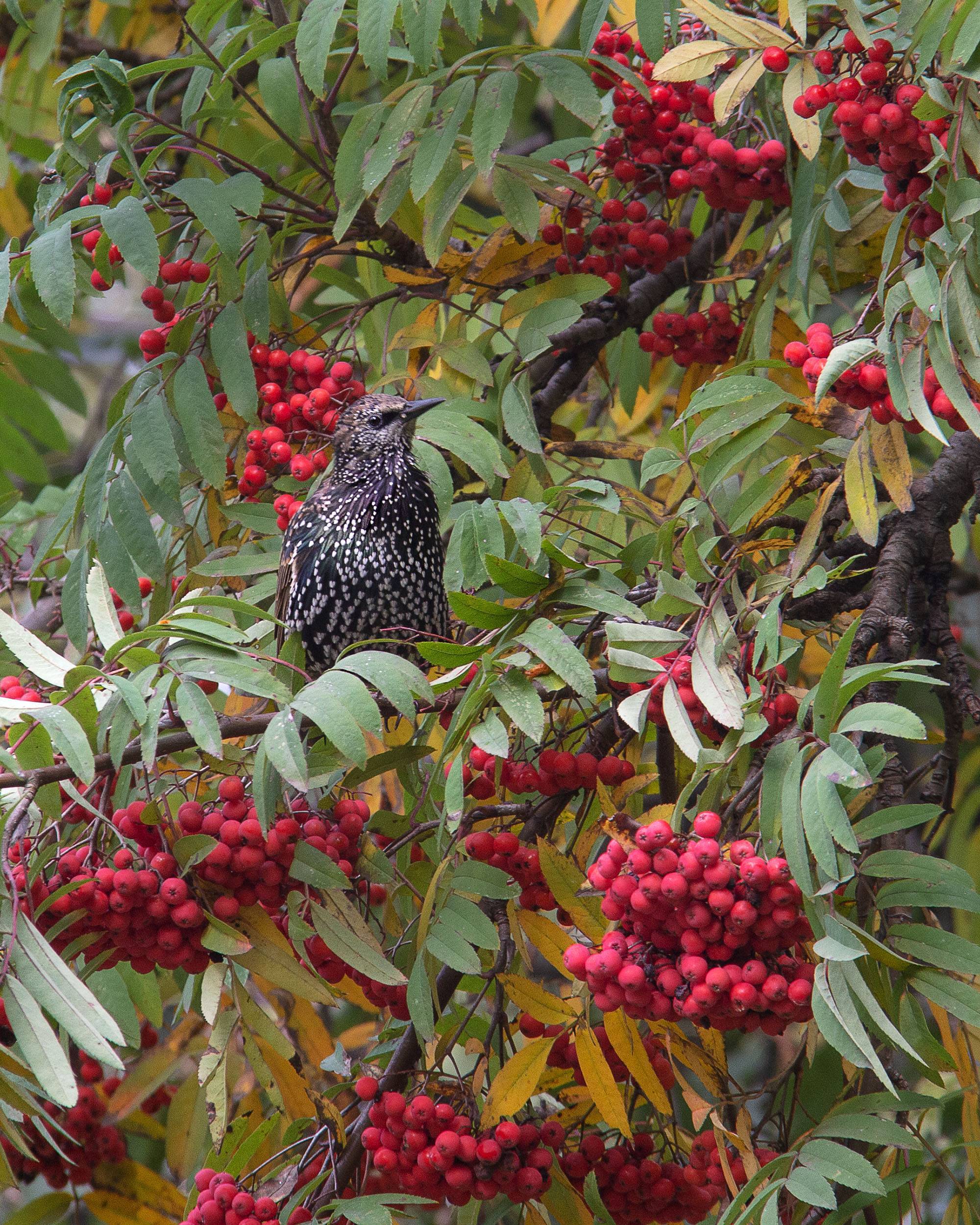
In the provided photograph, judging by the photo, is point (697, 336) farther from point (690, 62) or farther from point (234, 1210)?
point (234, 1210)

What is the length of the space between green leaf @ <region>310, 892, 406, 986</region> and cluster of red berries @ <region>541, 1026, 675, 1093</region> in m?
0.37

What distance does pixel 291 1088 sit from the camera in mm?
3049

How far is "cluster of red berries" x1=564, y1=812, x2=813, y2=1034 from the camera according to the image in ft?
6.35

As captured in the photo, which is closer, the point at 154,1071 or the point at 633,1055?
the point at 633,1055

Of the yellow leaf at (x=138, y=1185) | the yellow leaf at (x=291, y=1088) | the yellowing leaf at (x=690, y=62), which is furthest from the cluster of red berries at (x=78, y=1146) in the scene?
the yellowing leaf at (x=690, y=62)

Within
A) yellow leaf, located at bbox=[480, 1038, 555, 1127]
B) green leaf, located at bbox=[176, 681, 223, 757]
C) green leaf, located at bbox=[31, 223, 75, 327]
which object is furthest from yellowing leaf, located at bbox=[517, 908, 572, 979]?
green leaf, located at bbox=[31, 223, 75, 327]

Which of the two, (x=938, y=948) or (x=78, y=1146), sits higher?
(x=938, y=948)

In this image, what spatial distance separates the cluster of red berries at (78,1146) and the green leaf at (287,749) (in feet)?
6.90

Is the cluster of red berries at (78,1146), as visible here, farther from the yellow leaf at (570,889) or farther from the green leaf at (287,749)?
the green leaf at (287,749)

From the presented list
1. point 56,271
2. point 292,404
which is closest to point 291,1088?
point 292,404

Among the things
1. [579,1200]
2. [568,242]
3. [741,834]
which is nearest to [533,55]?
[568,242]

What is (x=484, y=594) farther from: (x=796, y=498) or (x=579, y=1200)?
(x=579, y=1200)

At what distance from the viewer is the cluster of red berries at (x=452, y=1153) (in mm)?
2488

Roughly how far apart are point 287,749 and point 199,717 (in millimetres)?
155
